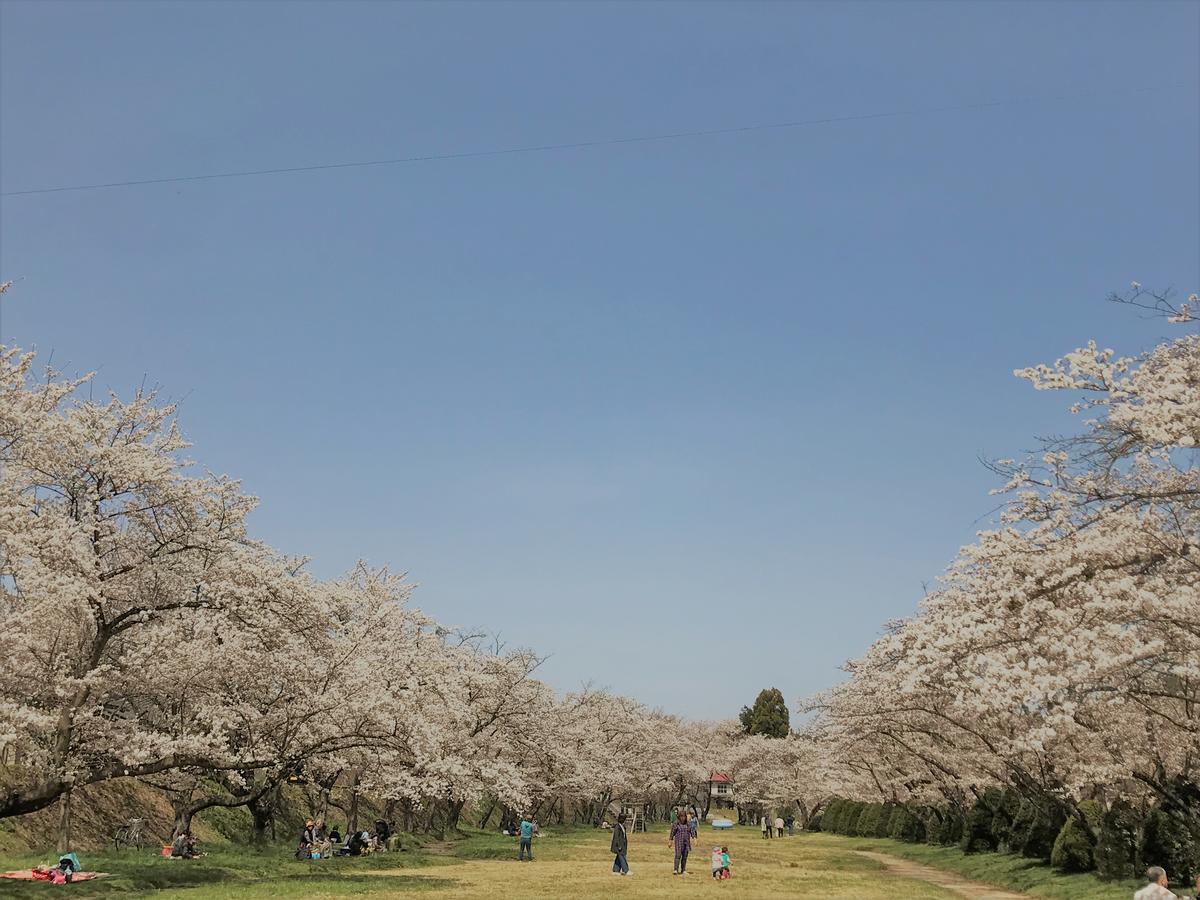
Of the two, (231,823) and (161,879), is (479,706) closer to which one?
(231,823)

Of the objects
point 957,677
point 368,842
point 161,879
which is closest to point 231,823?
point 368,842

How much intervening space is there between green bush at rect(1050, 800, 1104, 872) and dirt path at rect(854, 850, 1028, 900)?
6.84 ft

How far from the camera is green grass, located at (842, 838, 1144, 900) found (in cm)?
2543

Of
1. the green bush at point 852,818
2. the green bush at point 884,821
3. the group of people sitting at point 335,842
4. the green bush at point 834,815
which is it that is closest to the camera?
the group of people sitting at point 335,842

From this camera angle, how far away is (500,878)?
30.3 m

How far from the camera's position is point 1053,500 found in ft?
58.0

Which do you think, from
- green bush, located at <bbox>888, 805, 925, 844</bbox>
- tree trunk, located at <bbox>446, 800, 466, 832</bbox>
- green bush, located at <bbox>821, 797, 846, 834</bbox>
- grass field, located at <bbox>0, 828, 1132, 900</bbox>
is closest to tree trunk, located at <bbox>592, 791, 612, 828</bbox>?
green bush, located at <bbox>821, 797, 846, 834</bbox>

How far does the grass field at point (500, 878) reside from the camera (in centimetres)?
2416

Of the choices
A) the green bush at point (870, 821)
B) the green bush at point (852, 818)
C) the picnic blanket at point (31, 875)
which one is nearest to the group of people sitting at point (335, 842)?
the picnic blanket at point (31, 875)

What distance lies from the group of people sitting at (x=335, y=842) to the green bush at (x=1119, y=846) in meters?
25.5

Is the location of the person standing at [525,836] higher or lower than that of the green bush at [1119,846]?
lower

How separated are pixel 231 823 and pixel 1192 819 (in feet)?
127

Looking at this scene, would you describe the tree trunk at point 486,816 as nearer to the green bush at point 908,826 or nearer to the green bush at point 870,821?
the green bush at point 870,821

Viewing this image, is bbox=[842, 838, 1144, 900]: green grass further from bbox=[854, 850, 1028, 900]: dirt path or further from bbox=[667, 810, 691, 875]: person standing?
bbox=[667, 810, 691, 875]: person standing
